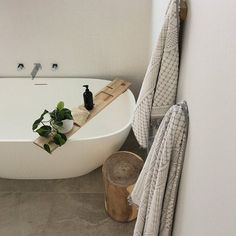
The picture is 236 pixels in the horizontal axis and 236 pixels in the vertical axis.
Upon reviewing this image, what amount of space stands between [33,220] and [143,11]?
1608mm

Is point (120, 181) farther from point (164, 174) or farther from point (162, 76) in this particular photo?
point (162, 76)

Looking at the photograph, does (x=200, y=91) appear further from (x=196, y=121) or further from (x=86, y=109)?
A: (x=86, y=109)

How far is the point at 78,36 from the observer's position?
2068 millimetres

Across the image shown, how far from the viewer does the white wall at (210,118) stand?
0.48 meters

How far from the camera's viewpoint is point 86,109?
197cm

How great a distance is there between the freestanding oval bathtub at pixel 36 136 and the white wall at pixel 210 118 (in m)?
0.93

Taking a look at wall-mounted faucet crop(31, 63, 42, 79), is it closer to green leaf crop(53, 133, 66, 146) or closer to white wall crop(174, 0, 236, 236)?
green leaf crop(53, 133, 66, 146)

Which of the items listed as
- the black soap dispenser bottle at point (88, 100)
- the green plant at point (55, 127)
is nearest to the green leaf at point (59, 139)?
the green plant at point (55, 127)

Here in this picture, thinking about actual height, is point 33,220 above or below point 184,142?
below

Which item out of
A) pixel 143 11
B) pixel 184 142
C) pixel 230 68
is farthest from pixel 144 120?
pixel 143 11

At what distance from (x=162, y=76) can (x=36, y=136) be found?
1519mm

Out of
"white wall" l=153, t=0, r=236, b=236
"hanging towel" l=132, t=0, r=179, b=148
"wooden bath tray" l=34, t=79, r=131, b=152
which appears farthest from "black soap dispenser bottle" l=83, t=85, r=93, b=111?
"white wall" l=153, t=0, r=236, b=236

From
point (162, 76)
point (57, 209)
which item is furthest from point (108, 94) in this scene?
point (162, 76)

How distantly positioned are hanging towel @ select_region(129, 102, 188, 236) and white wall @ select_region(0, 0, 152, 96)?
1.25 metres
